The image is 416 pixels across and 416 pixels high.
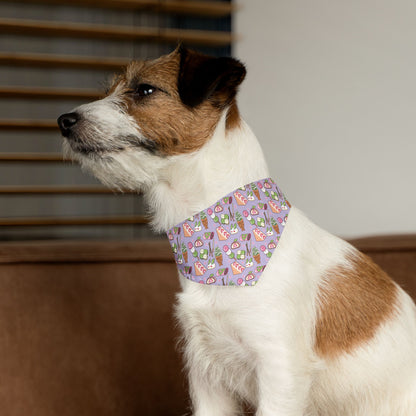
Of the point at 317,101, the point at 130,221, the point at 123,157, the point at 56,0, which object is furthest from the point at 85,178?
the point at 123,157

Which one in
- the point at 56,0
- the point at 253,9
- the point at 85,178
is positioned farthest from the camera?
the point at 85,178

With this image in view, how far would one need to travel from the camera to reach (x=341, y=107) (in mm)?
2561

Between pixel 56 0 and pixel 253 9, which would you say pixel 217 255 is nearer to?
pixel 253 9

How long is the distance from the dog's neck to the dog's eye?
15 centimetres

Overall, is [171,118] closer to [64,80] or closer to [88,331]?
[88,331]

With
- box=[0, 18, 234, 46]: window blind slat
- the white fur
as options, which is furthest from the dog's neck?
box=[0, 18, 234, 46]: window blind slat

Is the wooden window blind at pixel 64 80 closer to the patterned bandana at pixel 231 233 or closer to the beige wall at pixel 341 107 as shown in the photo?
the beige wall at pixel 341 107

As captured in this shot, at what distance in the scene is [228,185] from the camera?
121 centimetres

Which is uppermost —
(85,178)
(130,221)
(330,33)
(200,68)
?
(330,33)

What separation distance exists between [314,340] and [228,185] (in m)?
0.36

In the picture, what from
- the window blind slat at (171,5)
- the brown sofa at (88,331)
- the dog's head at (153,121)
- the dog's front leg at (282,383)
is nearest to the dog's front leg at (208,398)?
the dog's front leg at (282,383)

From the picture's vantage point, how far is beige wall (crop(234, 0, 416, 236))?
217cm

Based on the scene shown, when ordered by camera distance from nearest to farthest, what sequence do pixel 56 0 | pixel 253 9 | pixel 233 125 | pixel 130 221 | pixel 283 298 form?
pixel 283 298
pixel 233 125
pixel 253 9
pixel 56 0
pixel 130 221

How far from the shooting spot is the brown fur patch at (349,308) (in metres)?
1.21
